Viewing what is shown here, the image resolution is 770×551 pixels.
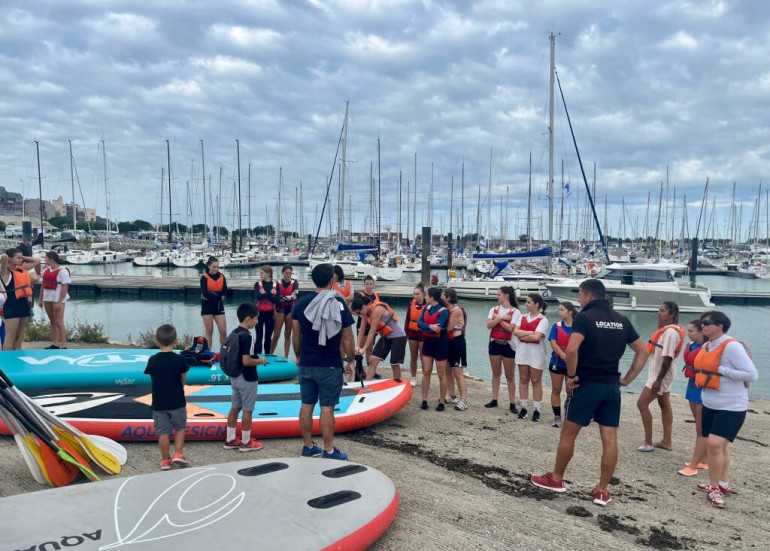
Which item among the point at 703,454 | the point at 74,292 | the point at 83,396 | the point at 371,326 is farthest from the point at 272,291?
the point at 74,292

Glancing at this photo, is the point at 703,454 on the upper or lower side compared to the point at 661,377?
lower

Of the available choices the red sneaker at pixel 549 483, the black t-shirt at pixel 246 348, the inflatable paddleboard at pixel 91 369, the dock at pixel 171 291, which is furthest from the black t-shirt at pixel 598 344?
the dock at pixel 171 291

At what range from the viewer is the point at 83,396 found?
6539 millimetres

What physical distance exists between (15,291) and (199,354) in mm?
2920

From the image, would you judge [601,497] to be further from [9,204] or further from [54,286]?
[9,204]

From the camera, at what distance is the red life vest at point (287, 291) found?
9.48 metres

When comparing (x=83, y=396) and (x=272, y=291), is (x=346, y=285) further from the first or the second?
(x=83, y=396)

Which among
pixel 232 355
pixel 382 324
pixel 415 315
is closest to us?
pixel 232 355

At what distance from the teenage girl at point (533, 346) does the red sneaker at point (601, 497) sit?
248 centimetres

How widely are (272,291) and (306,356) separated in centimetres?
451

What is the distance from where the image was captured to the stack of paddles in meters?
4.50

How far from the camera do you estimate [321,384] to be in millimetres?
5047

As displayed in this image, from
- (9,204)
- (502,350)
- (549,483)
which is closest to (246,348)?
(549,483)

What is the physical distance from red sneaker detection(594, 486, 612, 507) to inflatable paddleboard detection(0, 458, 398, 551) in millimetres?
1806
